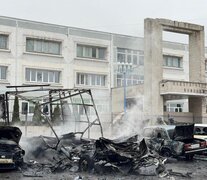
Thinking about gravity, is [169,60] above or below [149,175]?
above

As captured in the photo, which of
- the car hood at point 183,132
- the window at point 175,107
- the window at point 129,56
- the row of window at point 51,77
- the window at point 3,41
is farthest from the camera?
the window at point 175,107

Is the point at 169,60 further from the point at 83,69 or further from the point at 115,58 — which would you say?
the point at 83,69

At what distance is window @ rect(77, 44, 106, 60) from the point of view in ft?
128

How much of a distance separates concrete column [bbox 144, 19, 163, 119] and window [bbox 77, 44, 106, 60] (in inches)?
500

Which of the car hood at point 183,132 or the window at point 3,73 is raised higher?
the window at point 3,73

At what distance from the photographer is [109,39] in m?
40.5

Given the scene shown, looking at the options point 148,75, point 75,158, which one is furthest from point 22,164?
point 148,75

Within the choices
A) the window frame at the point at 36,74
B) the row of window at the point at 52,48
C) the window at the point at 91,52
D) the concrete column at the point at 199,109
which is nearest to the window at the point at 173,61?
the window at the point at 91,52

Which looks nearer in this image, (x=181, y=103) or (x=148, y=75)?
(x=148, y=75)

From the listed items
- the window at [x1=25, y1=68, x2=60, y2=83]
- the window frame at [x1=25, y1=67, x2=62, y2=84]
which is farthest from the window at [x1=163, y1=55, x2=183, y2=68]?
the window at [x1=25, y1=68, x2=60, y2=83]

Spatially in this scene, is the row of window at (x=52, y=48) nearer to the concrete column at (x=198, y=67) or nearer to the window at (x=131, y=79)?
the window at (x=131, y=79)

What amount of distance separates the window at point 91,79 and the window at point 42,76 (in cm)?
250

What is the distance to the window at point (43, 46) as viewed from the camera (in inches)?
1430

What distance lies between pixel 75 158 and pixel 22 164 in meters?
1.86
